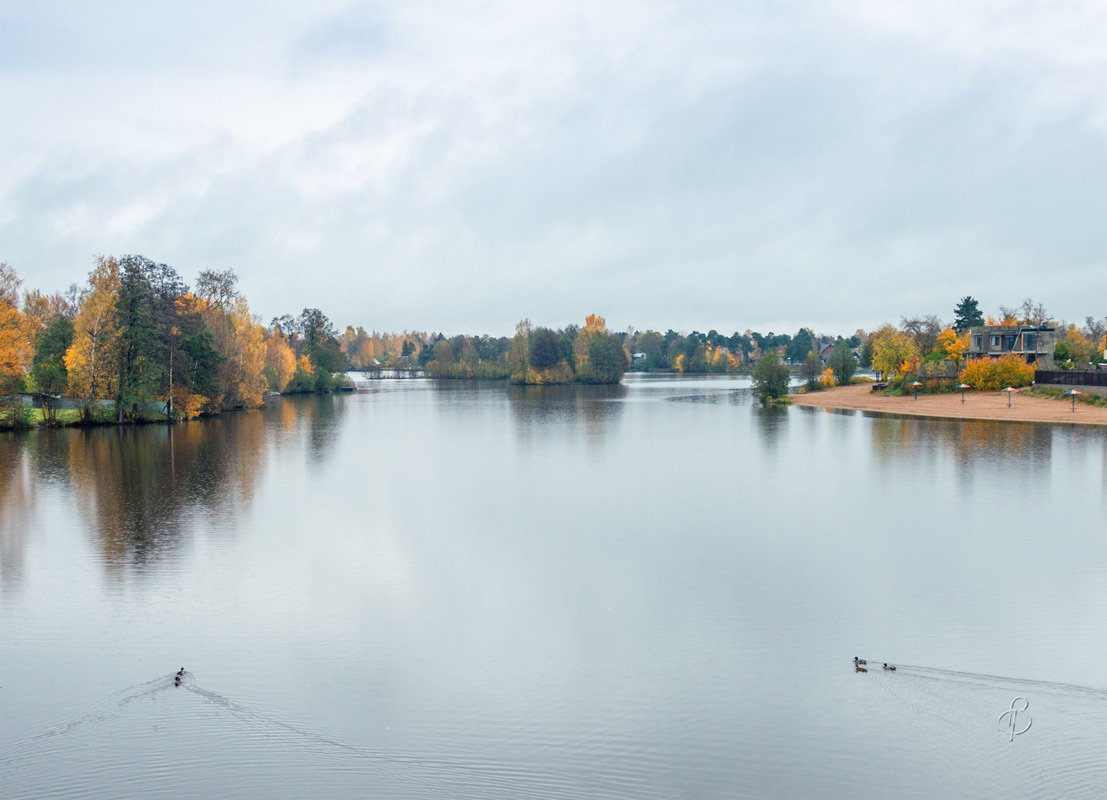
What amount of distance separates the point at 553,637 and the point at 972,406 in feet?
193

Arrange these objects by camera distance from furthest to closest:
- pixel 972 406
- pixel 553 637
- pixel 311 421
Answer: pixel 972 406, pixel 311 421, pixel 553 637

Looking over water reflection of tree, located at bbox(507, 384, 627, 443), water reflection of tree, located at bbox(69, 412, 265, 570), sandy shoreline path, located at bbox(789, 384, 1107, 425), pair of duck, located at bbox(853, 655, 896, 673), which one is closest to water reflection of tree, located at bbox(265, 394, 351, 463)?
water reflection of tree, located at bbox(69, 412, 265, 570)

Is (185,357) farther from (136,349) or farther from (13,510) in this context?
(13,510)

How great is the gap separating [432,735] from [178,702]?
362cm

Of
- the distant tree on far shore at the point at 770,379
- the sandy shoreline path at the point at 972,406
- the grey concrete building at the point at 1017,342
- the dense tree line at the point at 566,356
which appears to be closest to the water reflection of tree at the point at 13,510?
the sandy shoreline path at the point at 972,406

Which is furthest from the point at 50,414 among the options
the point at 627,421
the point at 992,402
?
the point at 992,402

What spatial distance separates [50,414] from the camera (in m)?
50.5

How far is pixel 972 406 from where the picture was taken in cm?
6253

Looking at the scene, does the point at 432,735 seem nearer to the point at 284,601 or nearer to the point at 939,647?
the point at 284,601

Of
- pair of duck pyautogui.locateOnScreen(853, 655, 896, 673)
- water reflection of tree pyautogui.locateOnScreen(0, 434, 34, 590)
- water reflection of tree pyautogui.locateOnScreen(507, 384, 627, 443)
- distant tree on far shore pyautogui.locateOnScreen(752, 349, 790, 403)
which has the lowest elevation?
pair of duck pyautogui.locateOnScreen(853, 655, 896, 673)

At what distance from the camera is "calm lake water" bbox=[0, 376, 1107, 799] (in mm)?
9414

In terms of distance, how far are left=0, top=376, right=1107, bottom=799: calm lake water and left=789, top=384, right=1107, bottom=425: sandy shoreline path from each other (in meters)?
28.0

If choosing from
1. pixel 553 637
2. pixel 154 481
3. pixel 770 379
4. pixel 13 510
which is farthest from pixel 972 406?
pixel 13 510

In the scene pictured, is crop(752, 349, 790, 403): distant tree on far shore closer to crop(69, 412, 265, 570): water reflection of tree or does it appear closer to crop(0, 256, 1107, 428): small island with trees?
crop(0, 256, 1107, 428): small island with trees
